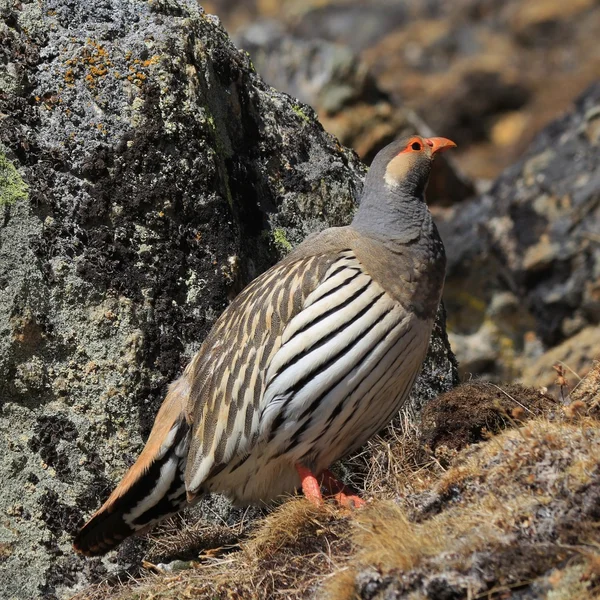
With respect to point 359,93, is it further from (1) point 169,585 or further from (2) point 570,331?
(1) point 169,585

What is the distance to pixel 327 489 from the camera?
675cm

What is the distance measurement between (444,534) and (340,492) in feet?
5.19

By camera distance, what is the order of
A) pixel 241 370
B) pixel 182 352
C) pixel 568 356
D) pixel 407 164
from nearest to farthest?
pixel 241 370, pixel 182 352, pixel 407 164, pixel 568 356

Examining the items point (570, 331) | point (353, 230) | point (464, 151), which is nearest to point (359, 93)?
point (570, 331)

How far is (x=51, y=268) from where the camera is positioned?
6758 mm

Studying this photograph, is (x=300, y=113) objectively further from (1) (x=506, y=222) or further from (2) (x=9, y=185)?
(1) (x=506, y=222)

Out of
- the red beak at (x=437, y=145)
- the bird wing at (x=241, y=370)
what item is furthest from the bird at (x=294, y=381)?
the red beak at (x=437, y=145)

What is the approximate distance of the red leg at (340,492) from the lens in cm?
621

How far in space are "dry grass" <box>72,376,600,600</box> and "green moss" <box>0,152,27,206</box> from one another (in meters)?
2.64

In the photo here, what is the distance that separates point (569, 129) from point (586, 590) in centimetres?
1102

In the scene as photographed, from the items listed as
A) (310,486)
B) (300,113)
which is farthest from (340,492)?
(300,113)

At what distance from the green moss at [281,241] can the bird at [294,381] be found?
0.83 meters

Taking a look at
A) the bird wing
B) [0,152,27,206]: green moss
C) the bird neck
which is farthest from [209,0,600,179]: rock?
the bird wing

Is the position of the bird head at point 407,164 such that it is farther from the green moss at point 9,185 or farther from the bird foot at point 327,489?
the green moss at point 9,185
